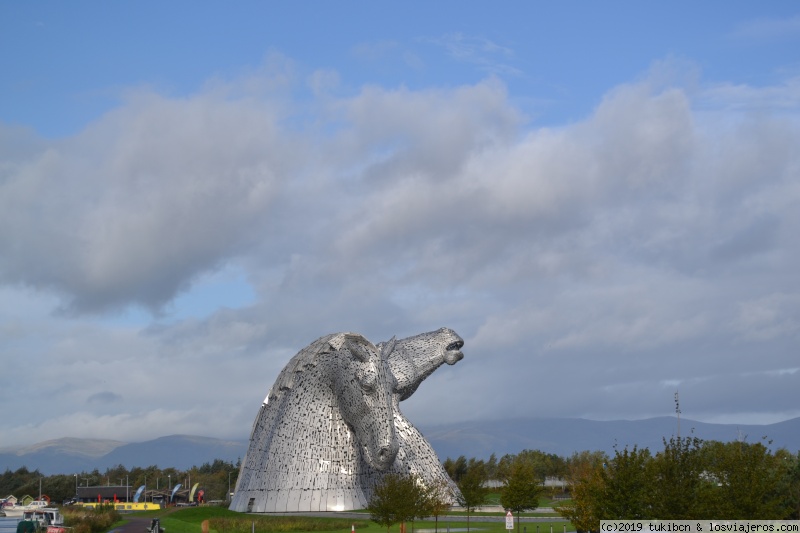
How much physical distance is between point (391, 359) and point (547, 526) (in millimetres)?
15298

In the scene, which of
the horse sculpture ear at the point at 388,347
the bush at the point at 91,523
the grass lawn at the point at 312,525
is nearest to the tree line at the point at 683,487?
the grass lawn at the point at 312,525

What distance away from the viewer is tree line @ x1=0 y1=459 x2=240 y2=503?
398 feet

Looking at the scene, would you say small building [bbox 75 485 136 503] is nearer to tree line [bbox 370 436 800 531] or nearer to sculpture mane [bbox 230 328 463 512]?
sculpture mane [bbox 230 328 463 512]

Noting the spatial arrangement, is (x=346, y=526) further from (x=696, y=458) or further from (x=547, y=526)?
(x=696, y=458)

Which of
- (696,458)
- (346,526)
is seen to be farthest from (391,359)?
(696,458)

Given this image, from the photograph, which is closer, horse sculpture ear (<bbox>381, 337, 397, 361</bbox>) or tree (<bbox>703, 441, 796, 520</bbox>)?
tree (<bbox>703, 441, 796, 520</bbox>)

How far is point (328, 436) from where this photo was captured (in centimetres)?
5600

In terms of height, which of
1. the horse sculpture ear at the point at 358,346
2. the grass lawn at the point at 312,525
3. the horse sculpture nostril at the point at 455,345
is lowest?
the grass lawn at the point at 312,525

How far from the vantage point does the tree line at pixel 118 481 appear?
12131 centimetres

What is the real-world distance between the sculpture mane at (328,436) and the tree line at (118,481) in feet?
178

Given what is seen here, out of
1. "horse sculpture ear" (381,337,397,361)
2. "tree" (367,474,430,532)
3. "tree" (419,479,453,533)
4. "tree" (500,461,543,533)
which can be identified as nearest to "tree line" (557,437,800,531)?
"tree" (367,474,430,532)

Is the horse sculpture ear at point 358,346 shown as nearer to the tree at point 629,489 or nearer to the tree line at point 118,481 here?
Answer: the tree at point 629,489

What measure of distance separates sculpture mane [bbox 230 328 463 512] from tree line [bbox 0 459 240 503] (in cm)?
5440

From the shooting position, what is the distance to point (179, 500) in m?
104
